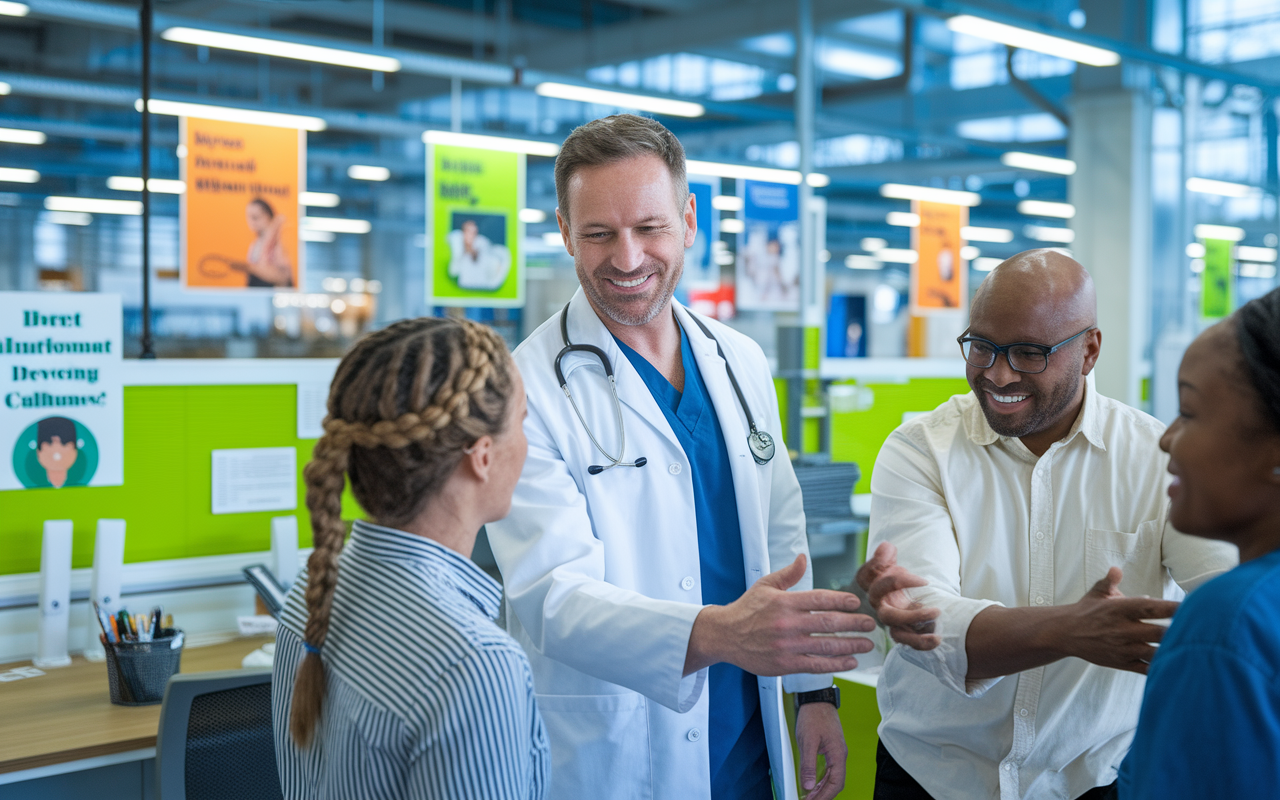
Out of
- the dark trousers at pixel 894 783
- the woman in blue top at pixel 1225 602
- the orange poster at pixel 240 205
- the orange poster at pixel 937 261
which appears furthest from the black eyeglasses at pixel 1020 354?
the orange poster at pixel 937 261

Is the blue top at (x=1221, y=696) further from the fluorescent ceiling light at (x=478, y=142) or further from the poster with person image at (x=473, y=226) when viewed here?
the fluorescent ceiling light at (x=478, y=142)

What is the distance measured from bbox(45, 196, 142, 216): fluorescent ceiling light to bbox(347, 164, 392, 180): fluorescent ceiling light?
2922 mm

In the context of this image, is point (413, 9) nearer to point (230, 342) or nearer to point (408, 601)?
point (230, 342)

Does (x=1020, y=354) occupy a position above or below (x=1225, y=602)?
above

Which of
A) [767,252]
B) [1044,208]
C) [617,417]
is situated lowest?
[617,417]

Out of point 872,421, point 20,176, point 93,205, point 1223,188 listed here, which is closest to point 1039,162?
point 1223,188

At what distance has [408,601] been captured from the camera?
1034mm

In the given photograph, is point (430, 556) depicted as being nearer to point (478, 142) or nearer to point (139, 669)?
point (139, 669)

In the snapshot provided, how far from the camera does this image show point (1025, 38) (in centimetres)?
546

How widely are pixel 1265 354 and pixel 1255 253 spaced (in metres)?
11.9

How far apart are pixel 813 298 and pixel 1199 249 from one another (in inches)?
180

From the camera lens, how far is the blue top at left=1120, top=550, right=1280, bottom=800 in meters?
0.80

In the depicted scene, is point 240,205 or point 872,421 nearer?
A: point 240,205

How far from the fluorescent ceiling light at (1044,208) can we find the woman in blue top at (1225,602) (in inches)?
615
